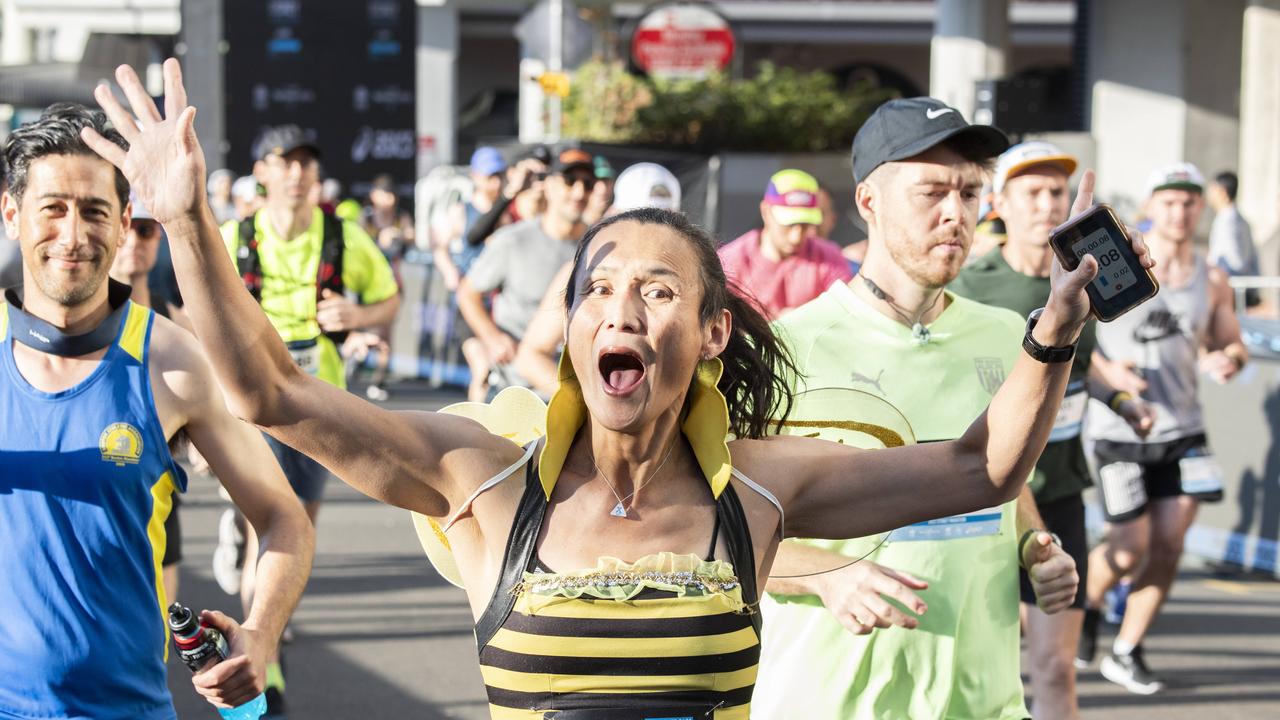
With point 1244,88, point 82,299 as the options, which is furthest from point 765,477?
point 1244,88

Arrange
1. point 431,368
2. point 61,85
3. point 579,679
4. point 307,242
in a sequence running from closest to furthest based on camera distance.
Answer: point 579,679, point 307,242, point 431,368, point 61,85

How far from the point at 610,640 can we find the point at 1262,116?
19218 mm

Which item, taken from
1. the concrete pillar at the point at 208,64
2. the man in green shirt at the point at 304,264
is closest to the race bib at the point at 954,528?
the man in green shirt at the point at 304,264

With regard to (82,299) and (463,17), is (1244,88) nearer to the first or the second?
(82,299)

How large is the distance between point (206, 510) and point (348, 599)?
9.54ft

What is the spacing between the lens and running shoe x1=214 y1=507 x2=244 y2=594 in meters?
8.35

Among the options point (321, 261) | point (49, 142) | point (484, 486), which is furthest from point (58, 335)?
point (321, 261)

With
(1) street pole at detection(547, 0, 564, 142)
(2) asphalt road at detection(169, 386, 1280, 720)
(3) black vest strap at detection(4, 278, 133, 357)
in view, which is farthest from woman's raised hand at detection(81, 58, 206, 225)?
(1) street pole at detection(547, 0, 564, 142)

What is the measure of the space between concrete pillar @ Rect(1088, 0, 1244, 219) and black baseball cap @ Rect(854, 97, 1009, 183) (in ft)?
61.5

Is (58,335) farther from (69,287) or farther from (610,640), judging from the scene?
(610,640)

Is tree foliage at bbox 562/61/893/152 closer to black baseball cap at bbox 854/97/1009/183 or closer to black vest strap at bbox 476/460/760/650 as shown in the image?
black baseball cap at bbox 854/97/1009/183

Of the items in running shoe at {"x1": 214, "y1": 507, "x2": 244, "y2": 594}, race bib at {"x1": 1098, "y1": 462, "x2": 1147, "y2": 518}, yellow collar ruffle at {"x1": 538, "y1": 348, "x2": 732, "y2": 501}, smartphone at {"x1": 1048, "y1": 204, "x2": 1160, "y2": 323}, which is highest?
smartphone at {"x1": 1048, "y1": 204, "x2": 1160, "y2": 323}

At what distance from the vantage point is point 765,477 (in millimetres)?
2963

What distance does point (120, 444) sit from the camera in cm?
354
